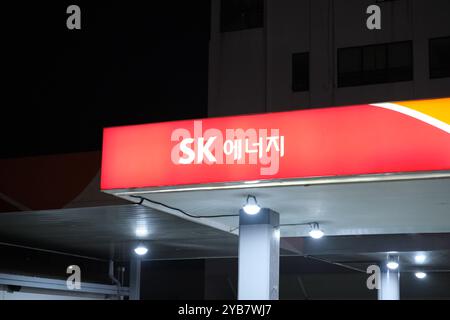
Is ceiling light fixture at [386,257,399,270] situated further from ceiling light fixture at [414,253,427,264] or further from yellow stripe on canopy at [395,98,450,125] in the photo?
yellow stripe on canopy at [395,98,450,125]

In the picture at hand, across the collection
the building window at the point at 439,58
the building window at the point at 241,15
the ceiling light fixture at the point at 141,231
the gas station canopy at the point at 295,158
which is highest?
the building window at the point at 241,15

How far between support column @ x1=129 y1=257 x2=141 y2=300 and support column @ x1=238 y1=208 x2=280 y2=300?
11.8 metres

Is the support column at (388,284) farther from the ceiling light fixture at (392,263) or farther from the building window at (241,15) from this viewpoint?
the building window at (241,15)

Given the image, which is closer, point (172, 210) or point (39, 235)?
point (172, 210)

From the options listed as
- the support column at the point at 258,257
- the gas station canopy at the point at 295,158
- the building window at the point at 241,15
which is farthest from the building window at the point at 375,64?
the support column at the point at 258,257

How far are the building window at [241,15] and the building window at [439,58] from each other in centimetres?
796

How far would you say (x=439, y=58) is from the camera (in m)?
31.9

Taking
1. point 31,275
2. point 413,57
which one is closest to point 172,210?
point 31,275

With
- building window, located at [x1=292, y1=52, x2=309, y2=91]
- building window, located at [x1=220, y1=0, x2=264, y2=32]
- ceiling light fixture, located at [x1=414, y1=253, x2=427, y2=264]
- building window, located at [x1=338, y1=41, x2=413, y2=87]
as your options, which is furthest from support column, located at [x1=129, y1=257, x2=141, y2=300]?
building window, located at [x1=220, y1=0, x2=264, y2=32]

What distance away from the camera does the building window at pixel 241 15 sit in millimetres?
36000

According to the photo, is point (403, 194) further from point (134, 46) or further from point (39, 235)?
point (134, 46)

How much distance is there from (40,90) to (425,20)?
91.3ft

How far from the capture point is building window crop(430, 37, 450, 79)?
31625 mm

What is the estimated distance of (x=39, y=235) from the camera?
1812 centimetres
